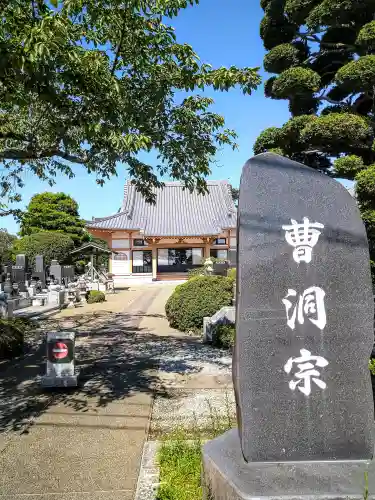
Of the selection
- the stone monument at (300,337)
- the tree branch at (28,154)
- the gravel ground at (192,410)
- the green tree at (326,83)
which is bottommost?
the gravel ground at (192,410)

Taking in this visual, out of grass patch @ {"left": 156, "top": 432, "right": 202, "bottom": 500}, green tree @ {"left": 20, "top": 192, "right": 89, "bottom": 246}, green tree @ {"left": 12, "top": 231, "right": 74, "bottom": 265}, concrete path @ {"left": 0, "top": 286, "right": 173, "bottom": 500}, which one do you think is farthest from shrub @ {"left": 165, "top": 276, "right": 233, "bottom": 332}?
green tree @ {"left": 20, "top": 192, "right": 89, "bottom": 246}

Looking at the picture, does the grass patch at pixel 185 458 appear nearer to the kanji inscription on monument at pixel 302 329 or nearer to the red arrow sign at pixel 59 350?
the kanji inscription on monument at pixel 302 329

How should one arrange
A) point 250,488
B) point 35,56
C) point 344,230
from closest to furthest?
1. point 250,488
2. point 344,230
3. point 35,56

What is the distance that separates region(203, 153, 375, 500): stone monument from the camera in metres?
2.55

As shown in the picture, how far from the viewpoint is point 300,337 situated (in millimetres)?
2637

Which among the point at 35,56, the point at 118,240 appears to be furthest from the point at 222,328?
the point at 118,240

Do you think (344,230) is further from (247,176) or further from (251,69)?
(251,69)

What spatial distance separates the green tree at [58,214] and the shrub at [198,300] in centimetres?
2119

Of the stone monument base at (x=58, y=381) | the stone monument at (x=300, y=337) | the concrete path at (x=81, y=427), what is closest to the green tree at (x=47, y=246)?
the concrete path at (x=81, y=427)

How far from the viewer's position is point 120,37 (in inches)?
222

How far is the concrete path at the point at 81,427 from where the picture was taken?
130 inches

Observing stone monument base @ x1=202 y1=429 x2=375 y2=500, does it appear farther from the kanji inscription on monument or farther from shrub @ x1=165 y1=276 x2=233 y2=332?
shrub @ x1=165 y1=276 x2=233 y2=332

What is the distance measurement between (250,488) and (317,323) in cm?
106

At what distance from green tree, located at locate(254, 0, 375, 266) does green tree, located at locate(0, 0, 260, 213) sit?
1.56 metres
